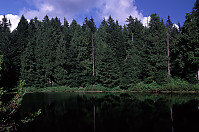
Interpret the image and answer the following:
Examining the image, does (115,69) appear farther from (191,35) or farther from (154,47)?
(191,35)

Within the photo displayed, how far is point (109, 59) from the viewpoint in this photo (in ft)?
145

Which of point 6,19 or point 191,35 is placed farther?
point 6,19

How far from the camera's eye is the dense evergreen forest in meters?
36.1

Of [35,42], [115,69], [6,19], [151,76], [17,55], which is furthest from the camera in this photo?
[6,19]

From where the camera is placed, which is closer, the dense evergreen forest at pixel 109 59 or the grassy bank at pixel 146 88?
the grassy bank at pixel 146 88

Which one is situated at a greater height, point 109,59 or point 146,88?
point 109,59

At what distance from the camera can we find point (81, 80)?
4500 centimetres

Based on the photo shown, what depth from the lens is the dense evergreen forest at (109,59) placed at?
3606cm

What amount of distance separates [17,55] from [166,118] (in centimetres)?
5213

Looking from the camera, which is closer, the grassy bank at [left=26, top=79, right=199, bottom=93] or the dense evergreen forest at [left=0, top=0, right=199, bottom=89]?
the grassy bank at [left=26, top=79, right=199, bottom=93]

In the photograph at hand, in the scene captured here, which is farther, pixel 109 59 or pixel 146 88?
pixel 109 59

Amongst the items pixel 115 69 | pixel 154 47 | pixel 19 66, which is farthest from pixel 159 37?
pixel 19 66

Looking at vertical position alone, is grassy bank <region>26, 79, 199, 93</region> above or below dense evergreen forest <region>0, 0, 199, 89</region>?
below

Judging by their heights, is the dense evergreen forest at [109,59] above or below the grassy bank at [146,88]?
above
